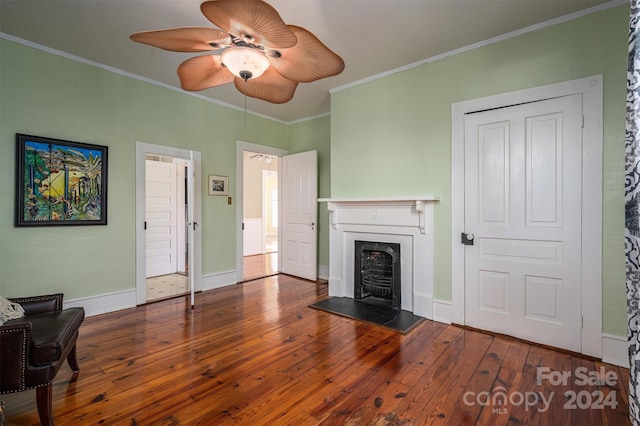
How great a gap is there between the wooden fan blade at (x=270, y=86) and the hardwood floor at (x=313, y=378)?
212 cm

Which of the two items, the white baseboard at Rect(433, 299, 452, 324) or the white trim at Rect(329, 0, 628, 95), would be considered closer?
the white trim at Rect(329, 0, 628, 95)

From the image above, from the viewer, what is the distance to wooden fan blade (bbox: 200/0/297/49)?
1.40 metres

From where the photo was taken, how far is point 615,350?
7.64ft

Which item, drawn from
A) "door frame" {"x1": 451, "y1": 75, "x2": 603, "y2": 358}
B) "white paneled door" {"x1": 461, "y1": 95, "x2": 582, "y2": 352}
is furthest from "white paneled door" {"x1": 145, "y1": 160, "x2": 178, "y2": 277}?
"door frame" {"x1": 451, "y1": 75, "x2": 603, "y2": 358}

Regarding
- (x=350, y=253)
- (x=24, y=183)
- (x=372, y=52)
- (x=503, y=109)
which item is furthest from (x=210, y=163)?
(x=503, y=109)

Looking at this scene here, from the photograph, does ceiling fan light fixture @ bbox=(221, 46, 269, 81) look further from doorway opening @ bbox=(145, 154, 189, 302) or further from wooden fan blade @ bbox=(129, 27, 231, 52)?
doorway opening @ bbox=(145, 154, 189, 302)

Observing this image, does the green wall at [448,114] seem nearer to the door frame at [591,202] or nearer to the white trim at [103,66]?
the door frame at [591,202]

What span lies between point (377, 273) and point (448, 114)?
78.3 inches

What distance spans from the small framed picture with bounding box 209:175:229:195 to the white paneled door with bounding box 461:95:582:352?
3.39 metres

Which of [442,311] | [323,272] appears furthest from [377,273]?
[323,272]

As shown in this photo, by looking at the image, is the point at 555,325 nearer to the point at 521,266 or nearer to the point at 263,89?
the point at 521,266

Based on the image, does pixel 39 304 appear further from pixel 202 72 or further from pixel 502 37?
pixel 502 37

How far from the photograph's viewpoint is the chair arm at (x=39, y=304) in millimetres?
2158

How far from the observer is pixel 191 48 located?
73.2 inches
